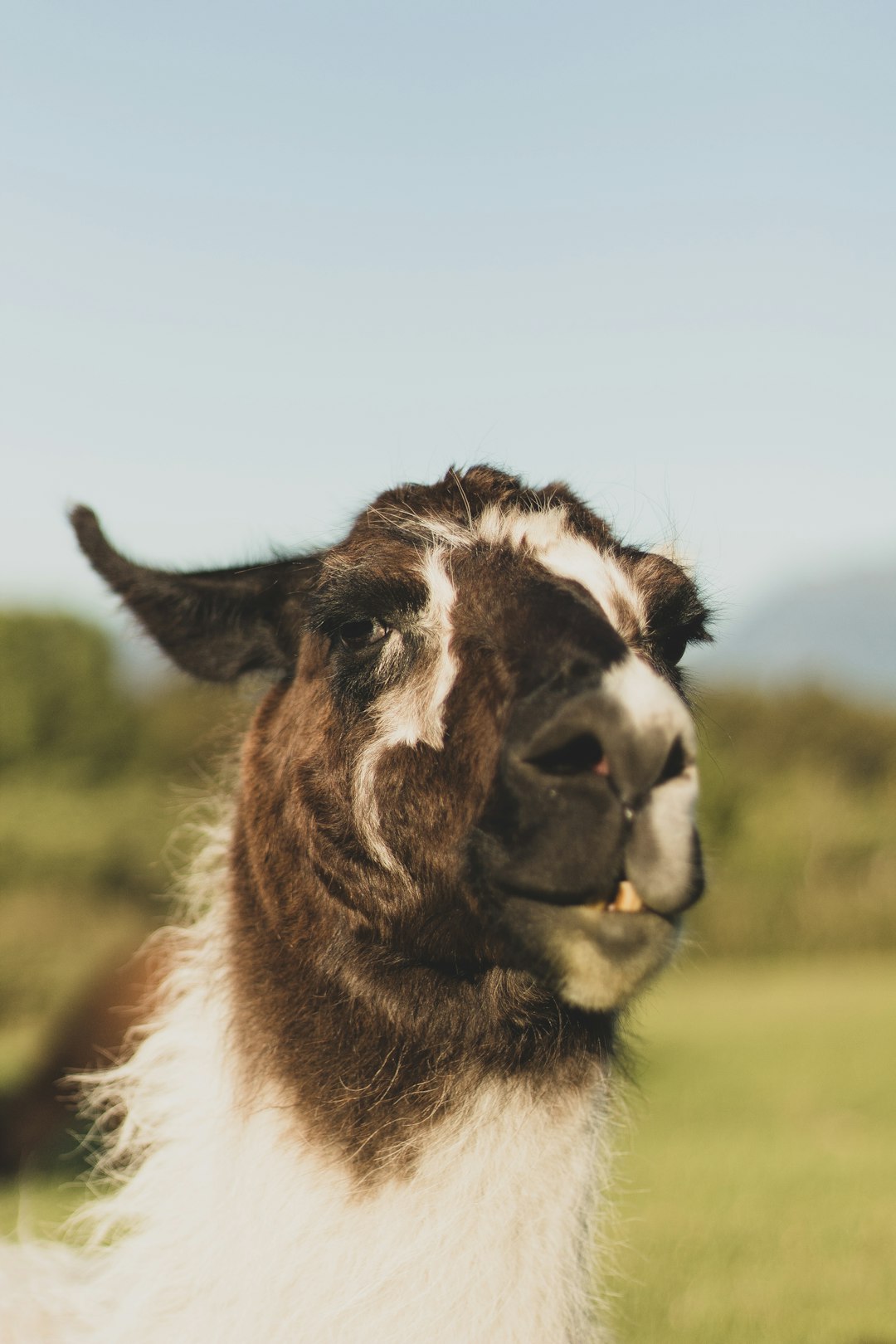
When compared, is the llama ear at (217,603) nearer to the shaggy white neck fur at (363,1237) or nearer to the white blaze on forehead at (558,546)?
the white blaze on forehead at (558,546)

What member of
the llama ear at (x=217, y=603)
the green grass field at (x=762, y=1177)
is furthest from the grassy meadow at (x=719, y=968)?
the llama ear at (x=217, y=603)

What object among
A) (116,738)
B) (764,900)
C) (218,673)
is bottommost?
(764,900)

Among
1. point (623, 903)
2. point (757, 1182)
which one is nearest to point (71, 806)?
point (757, 1182)

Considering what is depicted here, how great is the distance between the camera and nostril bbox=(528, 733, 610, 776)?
227cm

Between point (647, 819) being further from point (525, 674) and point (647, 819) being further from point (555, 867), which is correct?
point (525, 674)

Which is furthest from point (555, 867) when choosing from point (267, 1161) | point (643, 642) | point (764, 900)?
point (764, 900)

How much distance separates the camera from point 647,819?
226 cm

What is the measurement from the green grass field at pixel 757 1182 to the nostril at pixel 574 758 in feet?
2.66

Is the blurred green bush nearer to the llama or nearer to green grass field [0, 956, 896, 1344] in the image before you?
green grass field [0, 956, 896, 1344]

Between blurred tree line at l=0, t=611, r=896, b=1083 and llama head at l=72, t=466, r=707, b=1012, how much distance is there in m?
15.6

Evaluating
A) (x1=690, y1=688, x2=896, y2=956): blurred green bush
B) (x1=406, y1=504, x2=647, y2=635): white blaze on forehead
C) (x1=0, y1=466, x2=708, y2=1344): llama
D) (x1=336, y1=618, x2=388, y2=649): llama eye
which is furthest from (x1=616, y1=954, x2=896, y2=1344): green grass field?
(x1=690, y1=688, x2=896, y2=956): blurred green bush

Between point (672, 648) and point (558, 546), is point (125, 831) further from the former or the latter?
point (558, 546)

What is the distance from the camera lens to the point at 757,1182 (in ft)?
28.4

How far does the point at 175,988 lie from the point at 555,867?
4.89 feet
